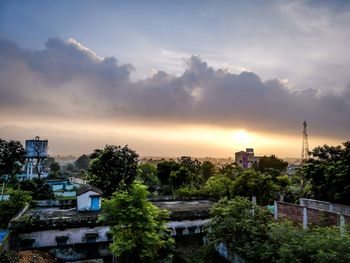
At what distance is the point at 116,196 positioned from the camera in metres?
13.7

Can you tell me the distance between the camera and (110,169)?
3014 cm

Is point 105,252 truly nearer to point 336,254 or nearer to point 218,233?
point 218,233

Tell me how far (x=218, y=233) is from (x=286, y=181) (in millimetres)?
23481

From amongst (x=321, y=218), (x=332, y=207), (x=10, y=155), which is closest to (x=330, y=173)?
(x=332, y=207)

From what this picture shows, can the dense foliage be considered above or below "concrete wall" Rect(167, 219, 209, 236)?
above

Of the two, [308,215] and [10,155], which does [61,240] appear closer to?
[308,215]

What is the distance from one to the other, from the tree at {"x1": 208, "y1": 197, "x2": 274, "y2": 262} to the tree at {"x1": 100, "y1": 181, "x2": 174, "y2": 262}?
11.4 feet

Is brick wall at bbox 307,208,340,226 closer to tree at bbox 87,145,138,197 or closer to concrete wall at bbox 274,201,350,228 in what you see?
concrete wall at bbox 274,201,350,228

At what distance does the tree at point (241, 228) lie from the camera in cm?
1394

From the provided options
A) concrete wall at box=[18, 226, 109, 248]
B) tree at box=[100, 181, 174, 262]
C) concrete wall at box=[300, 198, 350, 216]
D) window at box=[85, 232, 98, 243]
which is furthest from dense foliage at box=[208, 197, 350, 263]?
concrete wall at box=[300, 198, 350, 216]

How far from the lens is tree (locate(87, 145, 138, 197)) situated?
29719 millimetres

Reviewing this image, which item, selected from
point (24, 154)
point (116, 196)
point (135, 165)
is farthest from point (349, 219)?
point (24, 154)

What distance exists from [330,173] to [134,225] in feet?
51.9

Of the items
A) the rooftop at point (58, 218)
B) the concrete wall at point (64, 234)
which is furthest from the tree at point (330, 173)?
the concrete wall at point (64, 234)
